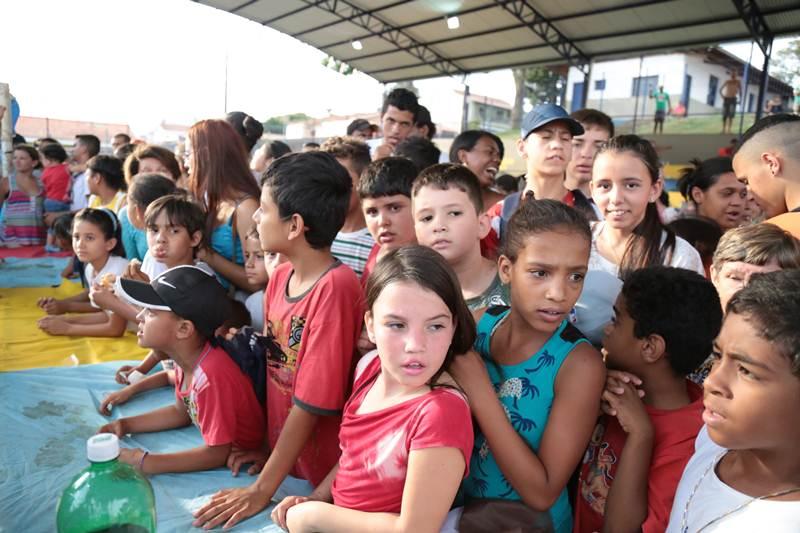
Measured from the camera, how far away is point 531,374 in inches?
55.7

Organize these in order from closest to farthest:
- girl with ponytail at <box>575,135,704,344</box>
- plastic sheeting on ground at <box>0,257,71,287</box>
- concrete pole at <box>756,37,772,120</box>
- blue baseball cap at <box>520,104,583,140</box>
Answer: girl with ponytail at <box>575,135,704,344</box> < blue baseball cap at <box>520,104,583,140</box> < plastic sheeting on ground at <box>0,257,71,287</box> < concrete pole at <box>756,37,772,120</box>

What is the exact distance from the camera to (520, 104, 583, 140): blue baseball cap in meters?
2.52

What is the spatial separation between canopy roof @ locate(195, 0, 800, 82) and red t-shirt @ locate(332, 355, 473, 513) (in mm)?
10376

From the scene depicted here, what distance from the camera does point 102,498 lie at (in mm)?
1174

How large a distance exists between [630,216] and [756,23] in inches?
397

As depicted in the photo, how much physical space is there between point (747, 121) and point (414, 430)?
17.5 meters

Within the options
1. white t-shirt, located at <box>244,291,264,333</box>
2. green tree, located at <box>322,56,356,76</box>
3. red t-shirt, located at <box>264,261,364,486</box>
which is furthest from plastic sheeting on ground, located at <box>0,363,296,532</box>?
green tree, located at <box>322,56,356,76</box>

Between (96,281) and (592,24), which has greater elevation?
(592,24)

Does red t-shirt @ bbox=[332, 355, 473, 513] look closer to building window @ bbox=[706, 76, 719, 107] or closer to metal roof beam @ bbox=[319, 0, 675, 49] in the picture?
metal roof beam @ bbox=[319, 0, 675, 49]

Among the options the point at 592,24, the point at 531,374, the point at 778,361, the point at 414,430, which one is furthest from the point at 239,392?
the point at 592,24

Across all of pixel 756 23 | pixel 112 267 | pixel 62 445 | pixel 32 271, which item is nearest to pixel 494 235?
pixel 62 445

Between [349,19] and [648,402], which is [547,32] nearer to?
[349,19]

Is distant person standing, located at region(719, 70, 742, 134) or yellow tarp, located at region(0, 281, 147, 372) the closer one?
yellow tarp, located at region(0, 281, 147, 372)

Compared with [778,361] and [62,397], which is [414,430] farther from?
[62,397]
